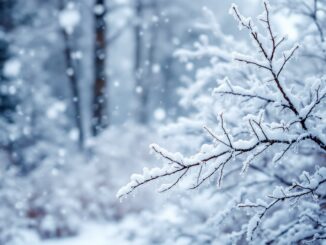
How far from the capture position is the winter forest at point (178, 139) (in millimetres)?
1935

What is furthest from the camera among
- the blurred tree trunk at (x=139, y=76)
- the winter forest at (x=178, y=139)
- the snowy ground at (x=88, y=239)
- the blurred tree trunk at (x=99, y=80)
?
the blurred tree trunk at (x=139, y=76)

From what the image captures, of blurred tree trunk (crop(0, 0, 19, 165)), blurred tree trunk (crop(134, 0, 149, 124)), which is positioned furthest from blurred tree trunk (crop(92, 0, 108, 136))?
blurred tree trunk (crop(134, 0, 149, 124))

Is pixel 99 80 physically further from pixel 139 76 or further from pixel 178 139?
pixel 178 139

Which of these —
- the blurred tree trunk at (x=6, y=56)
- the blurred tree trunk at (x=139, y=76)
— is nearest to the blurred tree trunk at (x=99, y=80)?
the blurred tree trunk at (x=6, y=56)

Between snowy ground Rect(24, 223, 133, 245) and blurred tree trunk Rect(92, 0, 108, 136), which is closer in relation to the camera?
snowy ground Rect(24, 223, 133, 245)

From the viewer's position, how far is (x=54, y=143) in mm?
12109

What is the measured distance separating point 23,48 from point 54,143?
3392mm

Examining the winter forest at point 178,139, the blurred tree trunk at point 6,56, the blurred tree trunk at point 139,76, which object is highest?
the blurred tree trunk at point 139,76

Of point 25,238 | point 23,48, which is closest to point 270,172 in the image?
point 25,238

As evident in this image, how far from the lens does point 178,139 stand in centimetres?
407

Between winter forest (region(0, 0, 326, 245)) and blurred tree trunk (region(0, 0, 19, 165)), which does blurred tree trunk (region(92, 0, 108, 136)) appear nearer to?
winter forest (region(0, 0, 326, 245))

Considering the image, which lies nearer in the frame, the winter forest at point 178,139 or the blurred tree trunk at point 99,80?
the winter forest at point 178,139

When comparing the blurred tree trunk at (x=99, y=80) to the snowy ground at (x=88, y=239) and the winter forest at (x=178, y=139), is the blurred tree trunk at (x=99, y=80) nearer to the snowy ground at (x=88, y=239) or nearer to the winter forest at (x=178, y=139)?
the winter forest at (x=178, y=139)

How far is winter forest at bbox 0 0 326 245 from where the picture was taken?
1.93 m
